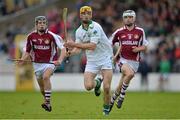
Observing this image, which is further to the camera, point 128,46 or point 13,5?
point 13,5

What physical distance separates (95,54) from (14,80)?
62.8 feet

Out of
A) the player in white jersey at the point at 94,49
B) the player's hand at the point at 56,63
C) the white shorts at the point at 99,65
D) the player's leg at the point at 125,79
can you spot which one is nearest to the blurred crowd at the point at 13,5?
the player's leg at the point at 125,79

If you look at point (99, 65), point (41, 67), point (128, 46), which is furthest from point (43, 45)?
point (128, 46)

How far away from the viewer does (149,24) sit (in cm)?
3797

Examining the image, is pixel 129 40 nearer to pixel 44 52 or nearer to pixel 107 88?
pixel 44 52

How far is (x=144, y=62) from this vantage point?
37.1m

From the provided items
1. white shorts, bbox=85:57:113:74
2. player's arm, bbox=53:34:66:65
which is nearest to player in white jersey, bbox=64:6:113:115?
white shorts, bbox=85:57:113:74

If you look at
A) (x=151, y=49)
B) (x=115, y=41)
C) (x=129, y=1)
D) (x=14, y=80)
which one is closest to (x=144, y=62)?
(x=151, y=49)

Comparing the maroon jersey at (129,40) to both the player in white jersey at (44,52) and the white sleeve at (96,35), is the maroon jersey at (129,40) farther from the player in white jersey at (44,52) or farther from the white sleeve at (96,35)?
the white sleeve at (96,35)

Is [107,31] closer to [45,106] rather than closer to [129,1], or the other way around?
[129,1]

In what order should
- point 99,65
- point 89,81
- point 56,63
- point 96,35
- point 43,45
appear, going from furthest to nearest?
point 43,45 < point 56,63 < point 99,65 < point 89,81 < point 96,35

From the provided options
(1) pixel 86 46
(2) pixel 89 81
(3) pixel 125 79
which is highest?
(1) pixel 86 46

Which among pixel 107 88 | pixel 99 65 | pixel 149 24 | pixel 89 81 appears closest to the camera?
pixel 107 88

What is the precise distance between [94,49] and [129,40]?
232cm
